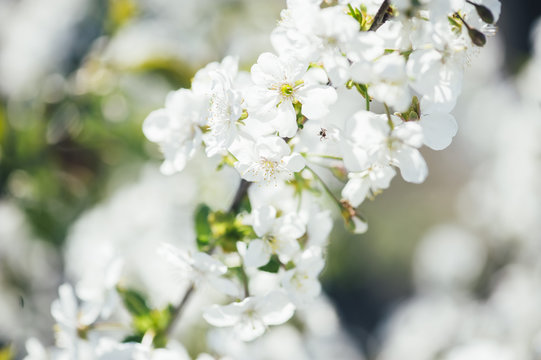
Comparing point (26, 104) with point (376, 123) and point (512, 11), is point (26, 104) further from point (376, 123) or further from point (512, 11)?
point (512, 11)

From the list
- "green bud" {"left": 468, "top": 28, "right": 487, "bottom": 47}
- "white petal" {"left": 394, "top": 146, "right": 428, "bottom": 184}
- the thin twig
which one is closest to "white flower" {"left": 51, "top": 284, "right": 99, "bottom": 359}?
the thin twig

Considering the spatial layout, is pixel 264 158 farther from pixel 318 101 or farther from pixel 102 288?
pixel 102 288

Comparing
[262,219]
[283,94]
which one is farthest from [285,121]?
[262,219]

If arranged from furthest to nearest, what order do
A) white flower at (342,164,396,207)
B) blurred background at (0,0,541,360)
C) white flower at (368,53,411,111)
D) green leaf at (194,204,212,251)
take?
blurred background at (0,0,541,360)
green leaf at (194,204,212,251)
white flower at (342,164,396,207)
white flower at (368,53,411,111)

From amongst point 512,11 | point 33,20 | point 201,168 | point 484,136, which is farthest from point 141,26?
point 512,11

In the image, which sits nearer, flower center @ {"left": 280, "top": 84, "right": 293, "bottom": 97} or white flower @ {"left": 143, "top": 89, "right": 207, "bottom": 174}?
flower center @ {"left": 280, "top": 84, "right": 293, "bottom": 97}

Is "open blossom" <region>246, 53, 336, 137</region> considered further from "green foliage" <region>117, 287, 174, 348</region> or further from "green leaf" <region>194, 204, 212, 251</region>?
"green foliage" <region>117, 287, 174, 348</region>

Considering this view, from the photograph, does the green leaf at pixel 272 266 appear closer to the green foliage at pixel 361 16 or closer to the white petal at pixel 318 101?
the white petal at pixel 318 101

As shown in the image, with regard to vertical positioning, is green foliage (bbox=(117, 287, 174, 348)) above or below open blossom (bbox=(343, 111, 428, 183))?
below
